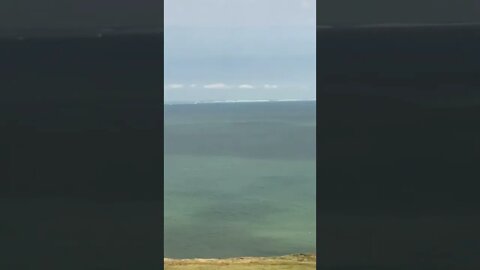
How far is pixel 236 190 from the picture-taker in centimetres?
641

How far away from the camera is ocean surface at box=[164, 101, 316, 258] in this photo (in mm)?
5188

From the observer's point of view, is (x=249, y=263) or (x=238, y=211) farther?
(x=238, y=211)

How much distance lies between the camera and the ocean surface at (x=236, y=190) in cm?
519
